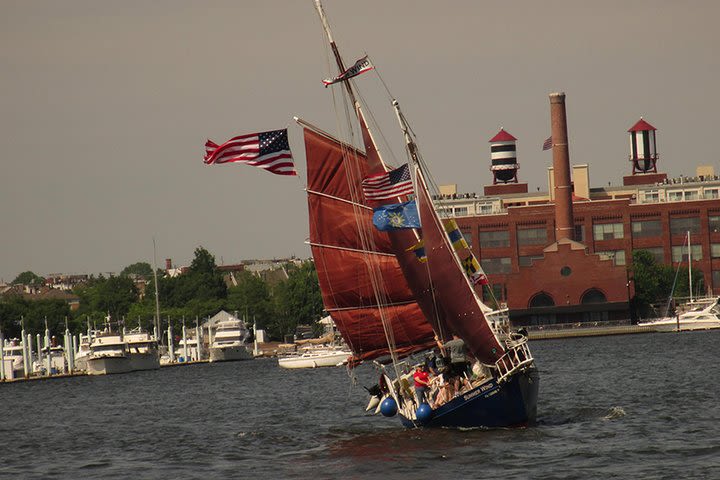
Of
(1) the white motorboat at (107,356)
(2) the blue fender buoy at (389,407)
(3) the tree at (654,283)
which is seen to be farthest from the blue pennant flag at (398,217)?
(3) the tree at (654,283)

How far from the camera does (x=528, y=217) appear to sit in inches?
7092

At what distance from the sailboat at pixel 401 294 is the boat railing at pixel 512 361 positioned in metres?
0.06

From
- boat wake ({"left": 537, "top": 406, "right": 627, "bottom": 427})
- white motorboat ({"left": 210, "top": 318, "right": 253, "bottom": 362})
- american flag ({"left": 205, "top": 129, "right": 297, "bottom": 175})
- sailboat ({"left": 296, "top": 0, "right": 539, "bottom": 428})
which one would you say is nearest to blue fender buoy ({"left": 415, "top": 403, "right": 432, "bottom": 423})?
sailboat ({"left": 296, "top": 0, "right": 539, "bottom": 428})

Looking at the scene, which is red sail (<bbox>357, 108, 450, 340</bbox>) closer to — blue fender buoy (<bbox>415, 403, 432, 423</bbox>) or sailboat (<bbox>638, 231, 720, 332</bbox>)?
blue fender buoy (<bbox>415, 403, 432, 423</bbox>)

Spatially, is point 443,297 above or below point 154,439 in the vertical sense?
above

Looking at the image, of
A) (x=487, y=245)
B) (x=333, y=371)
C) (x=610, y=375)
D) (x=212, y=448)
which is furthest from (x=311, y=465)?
(x=487, y=245)

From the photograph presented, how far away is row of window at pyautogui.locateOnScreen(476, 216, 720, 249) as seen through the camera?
179m

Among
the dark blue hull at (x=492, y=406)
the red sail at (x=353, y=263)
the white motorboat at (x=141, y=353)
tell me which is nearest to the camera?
the dark blue hull at (x=492, y=406)

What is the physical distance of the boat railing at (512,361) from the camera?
4991 cm

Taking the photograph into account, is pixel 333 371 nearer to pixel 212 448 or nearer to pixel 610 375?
pixel 610 375

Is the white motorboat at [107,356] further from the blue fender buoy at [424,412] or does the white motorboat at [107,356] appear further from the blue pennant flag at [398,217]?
the blue pennant flag at [398,217]

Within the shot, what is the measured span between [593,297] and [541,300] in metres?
5.90

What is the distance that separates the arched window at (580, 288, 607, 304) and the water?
64688 mm

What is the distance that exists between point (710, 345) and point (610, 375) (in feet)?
131
